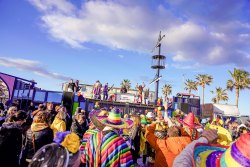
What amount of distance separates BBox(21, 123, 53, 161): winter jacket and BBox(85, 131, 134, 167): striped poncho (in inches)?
72.0

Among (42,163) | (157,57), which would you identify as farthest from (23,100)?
(157,57)

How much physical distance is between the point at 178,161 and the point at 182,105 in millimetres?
20498

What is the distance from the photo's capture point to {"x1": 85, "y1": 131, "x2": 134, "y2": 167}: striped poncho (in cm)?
308

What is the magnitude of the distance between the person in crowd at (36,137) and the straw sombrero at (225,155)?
3671mm

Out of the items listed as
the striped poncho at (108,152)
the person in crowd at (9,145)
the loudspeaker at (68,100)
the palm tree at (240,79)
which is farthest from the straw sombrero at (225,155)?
the palm tree at (240,79)

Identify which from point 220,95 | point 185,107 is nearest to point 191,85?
point 220,95

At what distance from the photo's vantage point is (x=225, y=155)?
1542mm

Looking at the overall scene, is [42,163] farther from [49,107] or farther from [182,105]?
[182,105]

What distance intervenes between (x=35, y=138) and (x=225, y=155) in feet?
13.4

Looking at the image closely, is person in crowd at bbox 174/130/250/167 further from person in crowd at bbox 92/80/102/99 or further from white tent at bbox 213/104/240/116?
white tent at bbox 213/104/240/116

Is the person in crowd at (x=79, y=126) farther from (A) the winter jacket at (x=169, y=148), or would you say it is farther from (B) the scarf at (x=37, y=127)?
(A) the winter jacket at (x=169, y=148)

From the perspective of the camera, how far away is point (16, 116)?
4.62 meters

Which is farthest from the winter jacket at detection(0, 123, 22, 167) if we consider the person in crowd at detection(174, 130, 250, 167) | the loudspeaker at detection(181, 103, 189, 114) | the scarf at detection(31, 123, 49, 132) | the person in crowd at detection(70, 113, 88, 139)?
the loudspeaker at detection(181, 103, 189, 114)

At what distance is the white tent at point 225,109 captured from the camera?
90.1 feet
